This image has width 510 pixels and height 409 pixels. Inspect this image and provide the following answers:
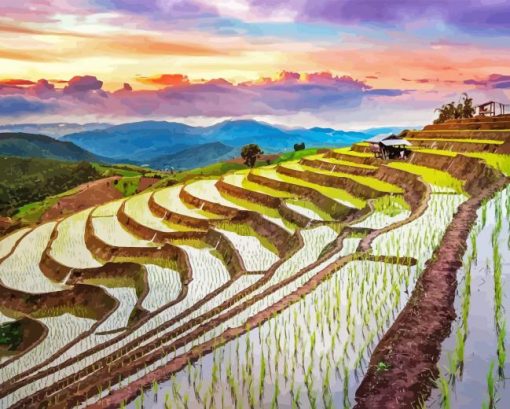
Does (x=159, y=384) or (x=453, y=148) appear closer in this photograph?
(x=159, y=384)

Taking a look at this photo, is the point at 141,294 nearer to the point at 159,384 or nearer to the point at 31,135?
the point at 159,384

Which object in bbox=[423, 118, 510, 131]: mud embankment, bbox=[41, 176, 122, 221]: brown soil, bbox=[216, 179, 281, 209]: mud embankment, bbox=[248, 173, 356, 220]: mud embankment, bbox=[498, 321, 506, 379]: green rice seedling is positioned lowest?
bbox=[41, 176, 122, 221]: brown soil

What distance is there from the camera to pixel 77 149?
164m

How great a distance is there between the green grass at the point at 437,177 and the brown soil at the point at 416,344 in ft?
22.2

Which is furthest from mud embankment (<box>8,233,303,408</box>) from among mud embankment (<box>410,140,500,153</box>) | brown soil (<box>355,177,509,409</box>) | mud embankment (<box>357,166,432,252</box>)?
mud embankment (<box>410,140,500,153</box>)

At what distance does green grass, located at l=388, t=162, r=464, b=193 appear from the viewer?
12.8 metres

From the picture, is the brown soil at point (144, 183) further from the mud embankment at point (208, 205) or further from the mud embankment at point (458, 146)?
the mud embankment at point (458, 146)

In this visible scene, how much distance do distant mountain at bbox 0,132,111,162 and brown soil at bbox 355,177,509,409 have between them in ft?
510

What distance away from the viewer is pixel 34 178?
7456cm

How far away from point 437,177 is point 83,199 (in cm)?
3423

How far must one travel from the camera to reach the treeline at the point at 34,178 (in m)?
62.2

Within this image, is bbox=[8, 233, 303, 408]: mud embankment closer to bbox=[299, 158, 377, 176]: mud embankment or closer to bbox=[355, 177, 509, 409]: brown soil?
bbox=[355, 177, 509, 409]: brown soil

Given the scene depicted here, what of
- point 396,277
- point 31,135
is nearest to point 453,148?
point 396,277

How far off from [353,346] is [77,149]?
168503mm
